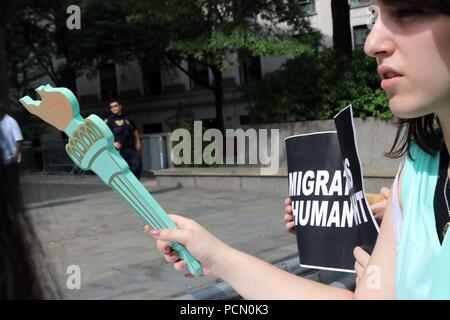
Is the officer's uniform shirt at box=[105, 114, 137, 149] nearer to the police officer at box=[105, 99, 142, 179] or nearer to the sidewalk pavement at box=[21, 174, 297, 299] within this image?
the police officer at box=[105, 99, 142, 179]

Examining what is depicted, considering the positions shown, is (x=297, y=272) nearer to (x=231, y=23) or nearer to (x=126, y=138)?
(x=126, y=138)

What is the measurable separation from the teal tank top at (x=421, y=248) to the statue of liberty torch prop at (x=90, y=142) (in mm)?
531

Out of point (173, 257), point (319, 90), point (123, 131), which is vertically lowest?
point (173, 257)

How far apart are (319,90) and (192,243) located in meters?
8.29

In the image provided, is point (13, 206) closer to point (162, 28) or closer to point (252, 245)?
point (252, 245)

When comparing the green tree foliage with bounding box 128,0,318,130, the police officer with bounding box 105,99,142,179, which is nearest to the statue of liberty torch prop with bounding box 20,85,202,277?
the police officer with bounding box 105,99,142,179

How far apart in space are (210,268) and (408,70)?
1.91ft

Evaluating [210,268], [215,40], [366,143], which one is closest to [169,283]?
[210,268]

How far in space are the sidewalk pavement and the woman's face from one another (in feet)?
2.27

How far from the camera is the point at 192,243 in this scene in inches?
45.0

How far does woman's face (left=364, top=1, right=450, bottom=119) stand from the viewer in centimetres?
101

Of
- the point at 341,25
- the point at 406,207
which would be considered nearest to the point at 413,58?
the point at 406,207

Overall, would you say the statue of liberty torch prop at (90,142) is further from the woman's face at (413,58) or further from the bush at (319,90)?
the bush at (319,90)

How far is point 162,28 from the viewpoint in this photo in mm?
16297
